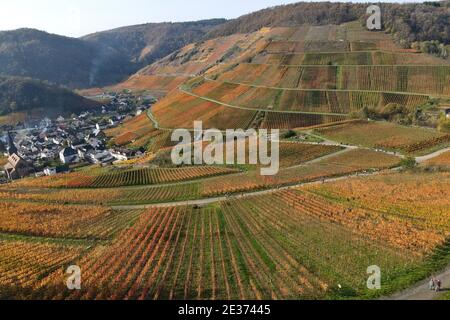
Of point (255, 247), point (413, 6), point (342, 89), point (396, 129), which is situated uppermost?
point (413, 6)

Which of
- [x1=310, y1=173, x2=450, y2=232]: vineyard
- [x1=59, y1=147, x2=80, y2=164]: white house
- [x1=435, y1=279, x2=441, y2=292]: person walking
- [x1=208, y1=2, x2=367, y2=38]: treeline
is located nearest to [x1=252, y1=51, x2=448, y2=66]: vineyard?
[x1=208, y1=2, x2=367, y2=38]: treeline

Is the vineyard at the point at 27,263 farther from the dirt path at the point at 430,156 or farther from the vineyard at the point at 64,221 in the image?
the dirt path at the point at 430,156

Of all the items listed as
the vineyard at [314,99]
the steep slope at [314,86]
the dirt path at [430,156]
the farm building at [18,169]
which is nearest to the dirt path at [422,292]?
the dirt path at [430,156]

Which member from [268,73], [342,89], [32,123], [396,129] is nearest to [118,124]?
[32,123]

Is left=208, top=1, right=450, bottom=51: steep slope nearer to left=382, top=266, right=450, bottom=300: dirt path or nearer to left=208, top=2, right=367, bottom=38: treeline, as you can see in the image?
left=208, top=2, right=367, bottom=38: treeline

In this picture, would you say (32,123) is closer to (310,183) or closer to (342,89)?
(342,89)

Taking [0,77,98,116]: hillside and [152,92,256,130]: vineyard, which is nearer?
[152,92,256,130]: vineyard
